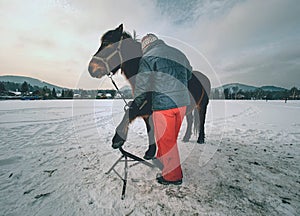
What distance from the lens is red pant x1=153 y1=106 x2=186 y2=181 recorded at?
198 cm

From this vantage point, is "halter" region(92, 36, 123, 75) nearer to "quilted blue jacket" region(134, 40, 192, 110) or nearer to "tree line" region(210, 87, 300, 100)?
"quilted blue jacket" region(134, 40, 192, 110)

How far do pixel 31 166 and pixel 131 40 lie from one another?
2.88 meters

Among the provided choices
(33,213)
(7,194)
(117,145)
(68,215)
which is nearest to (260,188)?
(117,145)

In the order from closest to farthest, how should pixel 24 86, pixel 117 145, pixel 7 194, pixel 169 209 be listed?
pixel 169 209 → pixel 7 194 → pixel 117 145 → pixel 24 86

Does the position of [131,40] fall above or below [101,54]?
above

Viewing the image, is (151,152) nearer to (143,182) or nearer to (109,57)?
(143,182)

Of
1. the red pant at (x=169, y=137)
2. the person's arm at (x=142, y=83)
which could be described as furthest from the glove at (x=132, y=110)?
the red pant at (x=169, y=137)

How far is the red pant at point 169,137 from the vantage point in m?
1.98

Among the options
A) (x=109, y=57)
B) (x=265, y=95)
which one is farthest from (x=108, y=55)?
(x=265, y=95)

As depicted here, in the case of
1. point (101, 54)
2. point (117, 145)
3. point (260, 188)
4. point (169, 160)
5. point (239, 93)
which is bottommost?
point (260, 188)

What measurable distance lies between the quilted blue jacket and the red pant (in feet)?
0.35

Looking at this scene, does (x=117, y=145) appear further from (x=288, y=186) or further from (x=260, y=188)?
(x=288, y=186)

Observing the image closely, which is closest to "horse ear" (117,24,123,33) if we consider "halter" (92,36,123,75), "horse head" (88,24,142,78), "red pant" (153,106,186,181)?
"horse head" (88,24,142,78)

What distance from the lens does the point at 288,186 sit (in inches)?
86.4
